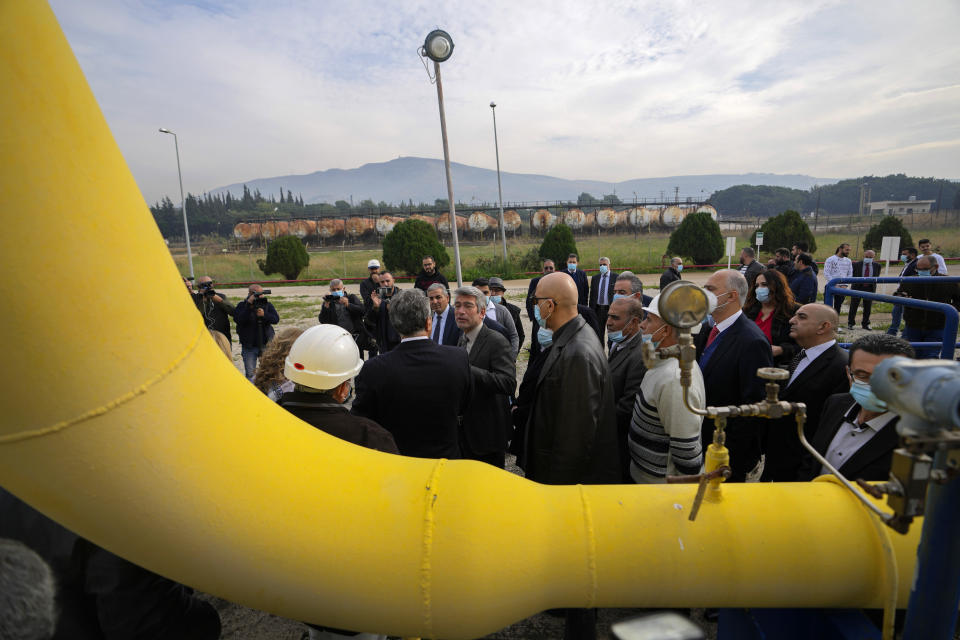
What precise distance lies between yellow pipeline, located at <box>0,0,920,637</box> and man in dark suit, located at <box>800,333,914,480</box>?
3.55 ft

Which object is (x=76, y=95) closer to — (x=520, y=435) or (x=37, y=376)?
(x=37, y=376)

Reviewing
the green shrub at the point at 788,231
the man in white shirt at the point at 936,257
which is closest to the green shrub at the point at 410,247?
the green shrub at the point at 788,231

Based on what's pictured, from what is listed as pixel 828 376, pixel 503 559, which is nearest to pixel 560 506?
pixel 503 559

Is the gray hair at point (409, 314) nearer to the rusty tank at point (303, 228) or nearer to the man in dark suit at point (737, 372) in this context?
the man in dark suit at point (737, 372)

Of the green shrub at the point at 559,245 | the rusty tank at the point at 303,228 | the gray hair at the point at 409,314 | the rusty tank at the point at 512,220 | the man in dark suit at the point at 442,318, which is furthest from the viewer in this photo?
the rusty tank at the point at 303,228

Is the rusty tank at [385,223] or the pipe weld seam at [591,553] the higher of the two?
the rusty tank at [385,223]

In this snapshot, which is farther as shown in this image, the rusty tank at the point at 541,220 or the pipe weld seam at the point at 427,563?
the rusty tank at the point at 541,220

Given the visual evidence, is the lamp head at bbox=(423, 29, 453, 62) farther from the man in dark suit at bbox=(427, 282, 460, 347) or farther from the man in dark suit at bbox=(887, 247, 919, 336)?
the man in dark suit at bbox=(887, 247, 919, 336)

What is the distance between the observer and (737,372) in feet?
10.5

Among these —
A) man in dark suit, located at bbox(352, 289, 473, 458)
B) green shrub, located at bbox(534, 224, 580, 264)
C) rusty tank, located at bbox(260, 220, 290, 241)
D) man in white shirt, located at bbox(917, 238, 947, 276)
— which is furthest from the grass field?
man in dark suit, located at bbox(352, 289, 473, 458)

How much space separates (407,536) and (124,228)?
2.90 ft

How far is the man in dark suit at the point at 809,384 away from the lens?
124 inches

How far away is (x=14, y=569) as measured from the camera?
1.08 metres

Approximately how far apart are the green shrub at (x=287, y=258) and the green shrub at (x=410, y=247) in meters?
5.77
